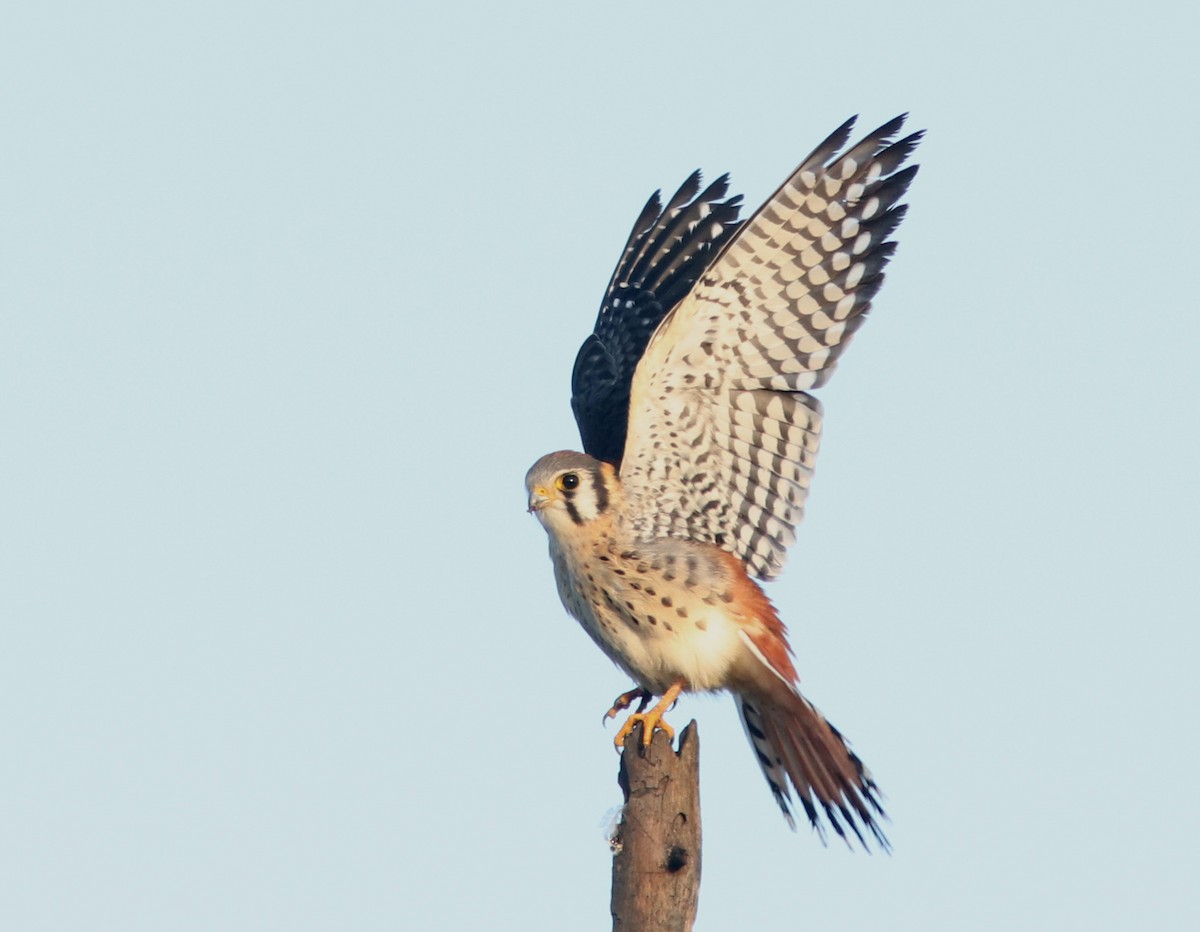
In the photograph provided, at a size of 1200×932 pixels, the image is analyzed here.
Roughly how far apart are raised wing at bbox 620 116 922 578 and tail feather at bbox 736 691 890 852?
2.40 feet

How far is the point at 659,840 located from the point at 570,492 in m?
1.47

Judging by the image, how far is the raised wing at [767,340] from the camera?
16.5ft

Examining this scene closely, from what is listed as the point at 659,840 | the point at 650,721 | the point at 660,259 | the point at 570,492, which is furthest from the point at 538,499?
the point at 660,259

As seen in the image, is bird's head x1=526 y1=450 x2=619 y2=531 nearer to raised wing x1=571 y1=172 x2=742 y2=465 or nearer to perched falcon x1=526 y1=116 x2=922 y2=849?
perched falcon x1=526 y1=116 x2=922 y2=849

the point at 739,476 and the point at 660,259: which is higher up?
the point at 660,259

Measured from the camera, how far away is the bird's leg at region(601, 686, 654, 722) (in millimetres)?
5281

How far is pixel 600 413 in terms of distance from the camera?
5.91m

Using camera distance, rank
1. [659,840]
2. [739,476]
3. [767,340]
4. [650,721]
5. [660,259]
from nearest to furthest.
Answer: [659,840] < [650,721] < [767,340] < [739,476] < [660,259]

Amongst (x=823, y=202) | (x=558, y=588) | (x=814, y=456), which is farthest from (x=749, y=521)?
(x=823, y=202)

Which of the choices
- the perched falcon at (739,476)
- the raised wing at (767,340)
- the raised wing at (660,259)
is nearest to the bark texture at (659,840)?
the perched falcon at (739,476)

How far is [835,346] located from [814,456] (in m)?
0.41

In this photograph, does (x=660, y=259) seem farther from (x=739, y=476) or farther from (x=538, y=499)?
(x=538, y=499)

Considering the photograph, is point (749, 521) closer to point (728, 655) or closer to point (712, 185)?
point (728, 655)

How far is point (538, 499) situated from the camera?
5.25 meters
